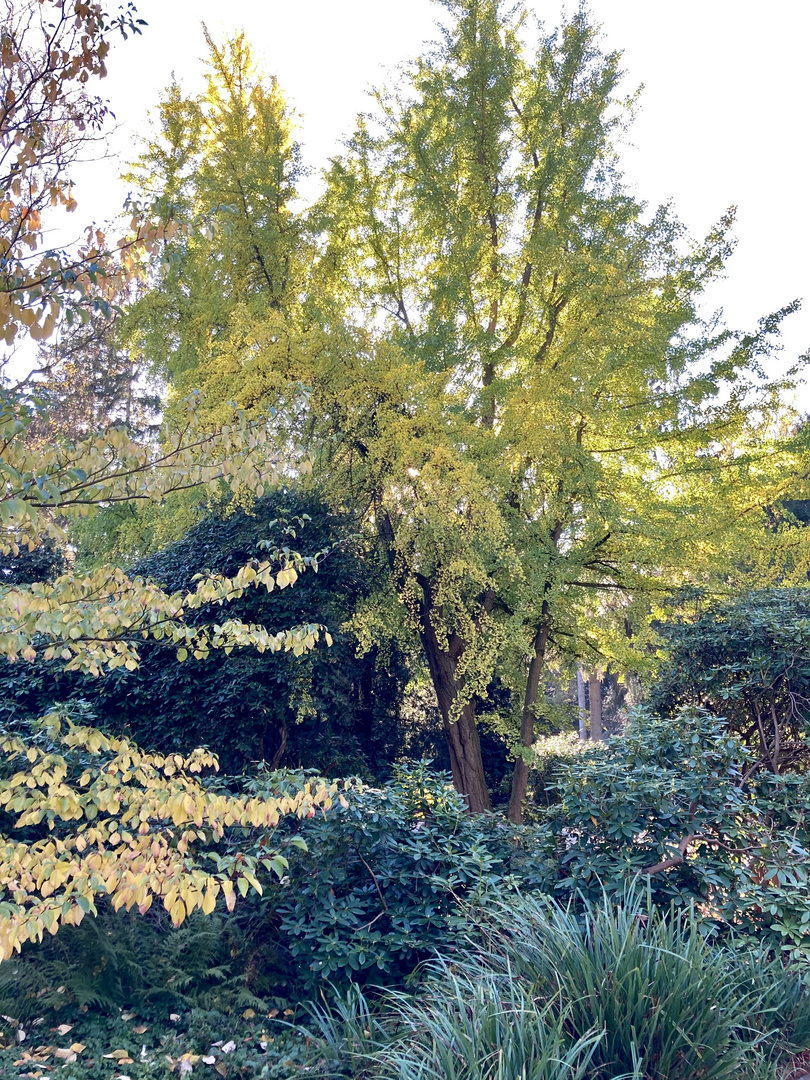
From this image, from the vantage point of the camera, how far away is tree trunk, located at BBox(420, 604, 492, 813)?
33.2 feet

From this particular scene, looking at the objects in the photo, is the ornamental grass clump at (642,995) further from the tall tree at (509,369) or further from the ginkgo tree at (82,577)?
the tall tree at (509,369)

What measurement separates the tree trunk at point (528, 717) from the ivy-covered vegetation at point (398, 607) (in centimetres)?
5

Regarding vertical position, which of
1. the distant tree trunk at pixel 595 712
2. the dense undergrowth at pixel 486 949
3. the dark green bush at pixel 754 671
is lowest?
the distant tree trunk at pixel 595 712

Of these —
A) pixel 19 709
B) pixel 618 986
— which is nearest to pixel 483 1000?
pixel 618 986

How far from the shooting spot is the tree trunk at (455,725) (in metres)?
10.1

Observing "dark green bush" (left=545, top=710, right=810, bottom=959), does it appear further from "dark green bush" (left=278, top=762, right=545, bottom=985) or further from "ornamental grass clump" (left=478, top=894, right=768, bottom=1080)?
"ornamental grass clump" (left=478, top=894, right=768, bottom=1080)

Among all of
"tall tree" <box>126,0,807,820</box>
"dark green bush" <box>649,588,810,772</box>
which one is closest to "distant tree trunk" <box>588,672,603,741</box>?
"tall tree" <box>126,0,807,820</box>

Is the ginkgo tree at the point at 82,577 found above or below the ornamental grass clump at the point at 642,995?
above

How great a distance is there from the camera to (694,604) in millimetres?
8000

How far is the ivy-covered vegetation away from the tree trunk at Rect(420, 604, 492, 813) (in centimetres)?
6

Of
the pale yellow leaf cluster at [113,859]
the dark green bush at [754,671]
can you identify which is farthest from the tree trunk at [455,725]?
the pale yellow leaf cluster at [113,859]

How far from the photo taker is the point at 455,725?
1038 cm

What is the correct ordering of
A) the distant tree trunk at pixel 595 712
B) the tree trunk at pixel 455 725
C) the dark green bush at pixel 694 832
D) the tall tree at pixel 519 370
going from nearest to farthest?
1. the dark green bush at pixel 694 832
2. the tall tree at pixel 519 370
3. the tree trunk at pixel 455 725
4. the distant tree trunk at pixel 595 712

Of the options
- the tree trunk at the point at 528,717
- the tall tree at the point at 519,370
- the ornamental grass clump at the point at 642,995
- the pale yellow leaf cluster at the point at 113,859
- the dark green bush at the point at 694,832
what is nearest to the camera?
the pale yellow leaf cluster at the point at 113,859
